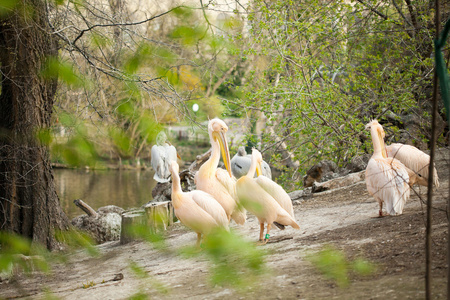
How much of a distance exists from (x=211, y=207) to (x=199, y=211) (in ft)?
0.46

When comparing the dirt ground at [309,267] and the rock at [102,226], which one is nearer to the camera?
the dirt ground at [309,267]

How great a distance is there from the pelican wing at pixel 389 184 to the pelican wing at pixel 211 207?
166 cm

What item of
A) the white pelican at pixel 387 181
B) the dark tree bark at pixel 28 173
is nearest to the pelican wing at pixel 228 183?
the white pelican at pixel 387 181

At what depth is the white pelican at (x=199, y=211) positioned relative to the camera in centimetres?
549

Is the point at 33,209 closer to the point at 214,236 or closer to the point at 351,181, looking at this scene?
the point at 351,181

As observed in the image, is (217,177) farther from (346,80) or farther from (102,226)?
(346,80)

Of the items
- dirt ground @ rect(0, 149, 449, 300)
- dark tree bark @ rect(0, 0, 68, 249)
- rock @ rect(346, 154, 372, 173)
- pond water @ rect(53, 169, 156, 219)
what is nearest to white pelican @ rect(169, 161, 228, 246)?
dirt ground @ rect(0, 149, 449, 300)

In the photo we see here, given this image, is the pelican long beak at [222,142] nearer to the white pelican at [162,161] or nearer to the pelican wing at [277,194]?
the pelican wing at [277,194]

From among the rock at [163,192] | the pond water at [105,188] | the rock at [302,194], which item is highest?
the rock at [302,194]

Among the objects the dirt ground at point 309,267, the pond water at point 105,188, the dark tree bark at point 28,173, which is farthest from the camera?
the pond water at point 105,188

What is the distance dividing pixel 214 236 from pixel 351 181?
7.70m

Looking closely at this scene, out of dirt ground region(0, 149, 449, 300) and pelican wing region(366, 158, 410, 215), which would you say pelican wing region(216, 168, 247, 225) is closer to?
dirt ground region(0, 149, 449, 300)

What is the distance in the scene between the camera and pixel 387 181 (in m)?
5.50

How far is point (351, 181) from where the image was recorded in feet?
28.2
